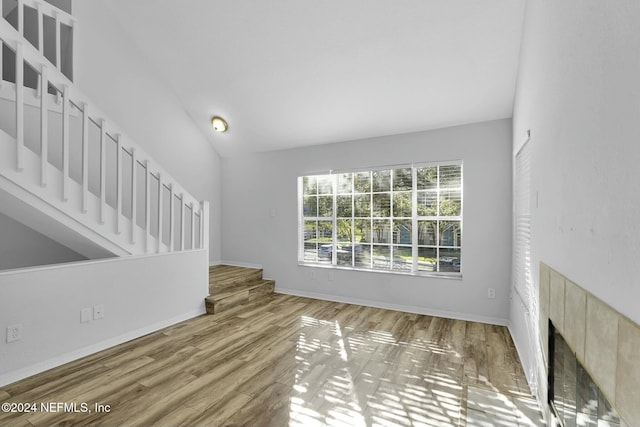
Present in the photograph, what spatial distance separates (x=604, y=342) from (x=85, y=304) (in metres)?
3.46

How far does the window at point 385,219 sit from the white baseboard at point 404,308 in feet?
1.53

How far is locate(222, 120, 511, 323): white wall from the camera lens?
3559 mm

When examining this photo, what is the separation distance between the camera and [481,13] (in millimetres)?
2576

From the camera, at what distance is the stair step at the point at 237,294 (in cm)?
394

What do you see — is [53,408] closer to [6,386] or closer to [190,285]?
[6,386]

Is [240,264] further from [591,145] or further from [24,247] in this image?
[591,145]

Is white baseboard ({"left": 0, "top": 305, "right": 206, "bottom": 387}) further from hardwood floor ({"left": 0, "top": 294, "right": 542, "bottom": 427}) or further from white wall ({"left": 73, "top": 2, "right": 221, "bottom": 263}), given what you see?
white wall ({"left": 73, "top": 2, "right": 221, "bottom": 263})

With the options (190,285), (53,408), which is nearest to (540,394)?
(53,408)

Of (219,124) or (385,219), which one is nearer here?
(385,219)

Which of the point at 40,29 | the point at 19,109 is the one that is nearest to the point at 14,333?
the point at 19,109

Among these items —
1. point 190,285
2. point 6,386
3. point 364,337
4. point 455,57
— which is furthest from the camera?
point 190,285

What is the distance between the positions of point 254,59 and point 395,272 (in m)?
3.16

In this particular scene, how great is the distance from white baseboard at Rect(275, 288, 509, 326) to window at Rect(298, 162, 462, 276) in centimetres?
46

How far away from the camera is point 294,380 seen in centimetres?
236
